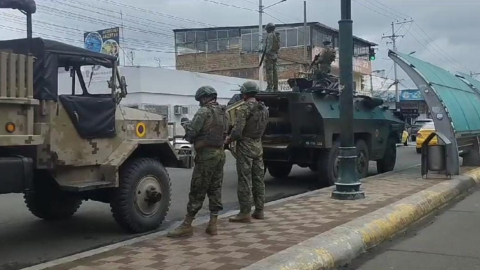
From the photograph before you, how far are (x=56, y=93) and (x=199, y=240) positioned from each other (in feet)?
7.29

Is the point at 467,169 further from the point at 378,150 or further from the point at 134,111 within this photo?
the point at 134,111

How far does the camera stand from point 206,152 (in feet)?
20.8

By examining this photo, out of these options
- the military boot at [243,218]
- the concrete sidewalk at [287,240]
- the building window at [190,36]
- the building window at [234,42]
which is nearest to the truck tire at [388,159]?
the concrete sidewalk at [287,240]

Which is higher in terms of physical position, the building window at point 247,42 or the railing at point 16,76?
the building window at point 247,42

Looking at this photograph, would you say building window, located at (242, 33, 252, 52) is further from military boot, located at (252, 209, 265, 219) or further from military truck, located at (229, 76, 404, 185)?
military boot, located at (252, 209, 265, 219)

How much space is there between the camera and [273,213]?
7883 mm

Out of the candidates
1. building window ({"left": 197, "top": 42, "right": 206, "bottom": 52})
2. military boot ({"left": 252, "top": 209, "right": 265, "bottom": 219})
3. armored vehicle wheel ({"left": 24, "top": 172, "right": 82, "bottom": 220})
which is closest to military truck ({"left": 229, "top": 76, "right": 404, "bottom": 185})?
military boot ({"left": 252, "top": 209, "right": 265, "bottom": 219})

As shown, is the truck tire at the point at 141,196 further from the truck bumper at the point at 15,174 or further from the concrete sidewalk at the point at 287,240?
the truck bumper at the point at 15,174

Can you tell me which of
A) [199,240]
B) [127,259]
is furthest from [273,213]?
[127,259]

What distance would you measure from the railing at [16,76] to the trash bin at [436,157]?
8437 millimetres

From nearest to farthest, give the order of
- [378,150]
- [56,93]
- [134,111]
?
[56,93] < [134,111] < [378,150]

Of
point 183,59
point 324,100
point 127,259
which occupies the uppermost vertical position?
point 183,59

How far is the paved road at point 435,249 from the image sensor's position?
582 centimetres

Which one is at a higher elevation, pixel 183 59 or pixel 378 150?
pixel 183 59
